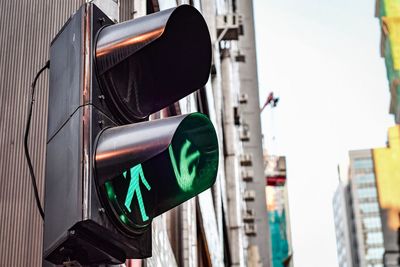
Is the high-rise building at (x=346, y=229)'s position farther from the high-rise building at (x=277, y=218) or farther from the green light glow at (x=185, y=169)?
the green light glow at (x=185, y=169)

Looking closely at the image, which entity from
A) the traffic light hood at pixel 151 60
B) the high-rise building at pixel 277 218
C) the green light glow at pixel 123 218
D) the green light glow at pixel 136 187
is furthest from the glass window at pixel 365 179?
the green light glow at pixel 123 218

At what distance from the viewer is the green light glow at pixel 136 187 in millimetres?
2287

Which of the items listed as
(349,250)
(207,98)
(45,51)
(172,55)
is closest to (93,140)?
(172,55)

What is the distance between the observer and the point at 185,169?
2551 millimetres

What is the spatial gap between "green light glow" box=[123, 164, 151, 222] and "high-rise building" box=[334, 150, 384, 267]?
172 meters

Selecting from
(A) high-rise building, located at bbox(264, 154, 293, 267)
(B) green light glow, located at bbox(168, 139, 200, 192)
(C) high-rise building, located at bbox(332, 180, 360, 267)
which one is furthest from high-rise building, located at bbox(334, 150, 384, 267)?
(B) green light glow, located at bbox(168, 139, 200, 192)

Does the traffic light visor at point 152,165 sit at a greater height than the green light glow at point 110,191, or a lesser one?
greater

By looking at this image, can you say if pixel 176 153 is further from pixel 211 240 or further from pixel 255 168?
pixel 255 168

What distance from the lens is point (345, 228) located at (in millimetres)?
186625

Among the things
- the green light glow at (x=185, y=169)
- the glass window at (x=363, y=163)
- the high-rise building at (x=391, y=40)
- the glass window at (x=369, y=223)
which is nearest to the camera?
the green light glow at (x=185, y=169)

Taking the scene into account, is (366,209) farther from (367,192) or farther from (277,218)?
(277,218)

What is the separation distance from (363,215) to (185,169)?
Answer: 177914 mm

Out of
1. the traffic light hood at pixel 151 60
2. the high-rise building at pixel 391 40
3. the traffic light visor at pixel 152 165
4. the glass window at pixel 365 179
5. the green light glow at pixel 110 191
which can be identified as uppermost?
the glass window at pixel 365 179

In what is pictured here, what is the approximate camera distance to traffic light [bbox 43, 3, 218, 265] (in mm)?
2135
